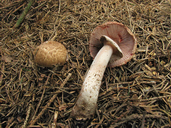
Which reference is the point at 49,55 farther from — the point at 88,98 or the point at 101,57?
the point at 88,98

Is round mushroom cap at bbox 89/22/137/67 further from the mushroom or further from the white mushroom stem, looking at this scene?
the white mushroom stem

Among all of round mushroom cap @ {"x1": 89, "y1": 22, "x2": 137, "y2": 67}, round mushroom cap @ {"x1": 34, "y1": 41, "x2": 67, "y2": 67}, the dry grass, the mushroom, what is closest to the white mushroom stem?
the mushroom

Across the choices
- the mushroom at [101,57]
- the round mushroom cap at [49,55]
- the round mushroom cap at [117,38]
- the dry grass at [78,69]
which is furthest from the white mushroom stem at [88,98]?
the round mushroom cap at [49,55]

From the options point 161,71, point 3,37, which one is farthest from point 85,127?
point 3,37

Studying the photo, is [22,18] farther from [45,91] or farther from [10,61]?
[45,91]

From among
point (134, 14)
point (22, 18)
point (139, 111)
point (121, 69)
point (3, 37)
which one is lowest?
point (139, 111)

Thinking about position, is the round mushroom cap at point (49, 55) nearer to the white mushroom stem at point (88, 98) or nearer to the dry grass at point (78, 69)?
the dry grass at point (78, 69)

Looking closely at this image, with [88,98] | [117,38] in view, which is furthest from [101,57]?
[88,98]
